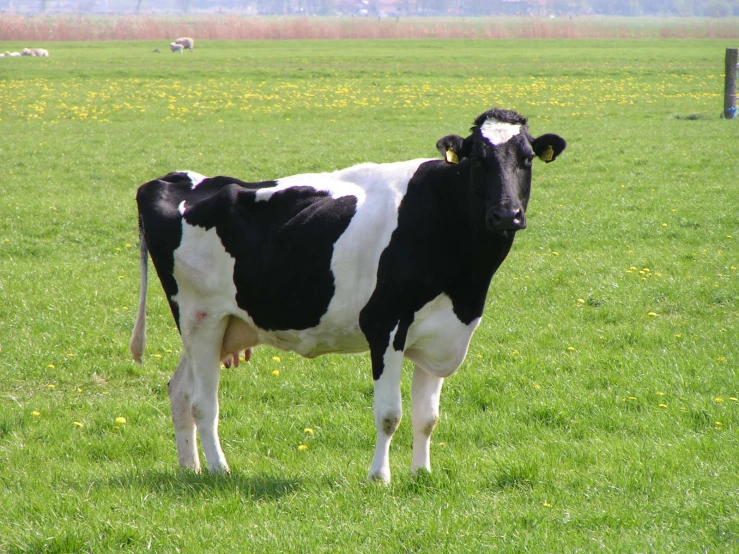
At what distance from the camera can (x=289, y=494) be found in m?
5.49

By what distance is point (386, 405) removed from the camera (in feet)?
18.3

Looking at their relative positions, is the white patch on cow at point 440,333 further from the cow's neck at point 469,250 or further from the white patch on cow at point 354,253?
the white patch on cow at point 354,253

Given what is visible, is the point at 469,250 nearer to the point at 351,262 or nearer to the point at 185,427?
the point at 351,262

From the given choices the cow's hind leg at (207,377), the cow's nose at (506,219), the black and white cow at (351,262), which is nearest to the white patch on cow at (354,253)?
the black and white cow at (351,262)

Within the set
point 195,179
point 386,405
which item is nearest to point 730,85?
point 195,179

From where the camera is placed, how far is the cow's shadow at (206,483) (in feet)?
18.0

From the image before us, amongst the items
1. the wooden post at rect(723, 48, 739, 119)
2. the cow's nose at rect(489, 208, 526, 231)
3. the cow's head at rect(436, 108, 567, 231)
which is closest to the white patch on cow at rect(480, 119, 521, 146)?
the cow's head at rect(436, 108, 567, 231)

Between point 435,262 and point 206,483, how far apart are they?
6.58 feet

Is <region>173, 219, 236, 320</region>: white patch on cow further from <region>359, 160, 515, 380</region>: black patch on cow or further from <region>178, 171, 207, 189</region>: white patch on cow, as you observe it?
<region>359, 160, 515, 380</region>: black patch on cow

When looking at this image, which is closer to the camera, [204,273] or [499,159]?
[499,159]

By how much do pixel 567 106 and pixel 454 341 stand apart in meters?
25.1

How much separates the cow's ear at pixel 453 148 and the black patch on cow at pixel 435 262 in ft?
0.35

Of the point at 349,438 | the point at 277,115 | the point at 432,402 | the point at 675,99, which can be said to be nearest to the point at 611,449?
the point at 432,402

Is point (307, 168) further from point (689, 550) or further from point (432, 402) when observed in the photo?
point (689, 550)
